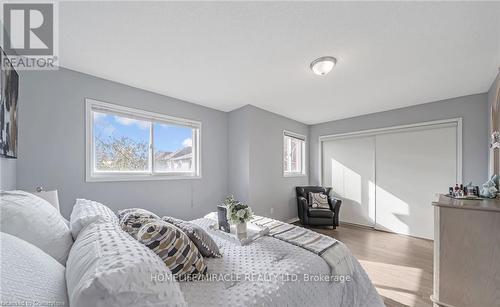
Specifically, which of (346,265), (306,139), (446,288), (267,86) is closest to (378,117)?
(306,139)

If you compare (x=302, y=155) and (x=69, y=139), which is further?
(x=302, y=155)

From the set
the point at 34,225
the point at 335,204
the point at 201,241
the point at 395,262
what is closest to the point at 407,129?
the point at 335,204

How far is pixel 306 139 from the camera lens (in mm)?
4910

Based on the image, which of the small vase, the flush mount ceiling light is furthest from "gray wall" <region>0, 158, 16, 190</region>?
the flush mount ceiling light

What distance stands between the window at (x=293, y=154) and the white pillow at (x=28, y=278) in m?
3.80

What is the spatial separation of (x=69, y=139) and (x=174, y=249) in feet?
6.99

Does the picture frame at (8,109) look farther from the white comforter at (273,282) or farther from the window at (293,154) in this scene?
the window at (293,154)

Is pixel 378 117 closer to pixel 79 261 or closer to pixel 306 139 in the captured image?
pixel 306 139

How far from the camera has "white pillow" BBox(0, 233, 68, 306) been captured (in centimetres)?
54

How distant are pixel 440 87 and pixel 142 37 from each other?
378 centimetres

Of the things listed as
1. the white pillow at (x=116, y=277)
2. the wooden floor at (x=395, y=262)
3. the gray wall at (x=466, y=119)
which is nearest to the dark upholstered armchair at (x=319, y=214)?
the wooden floor at (x=395, y=262)

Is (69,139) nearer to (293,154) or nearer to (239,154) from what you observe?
(239,154)

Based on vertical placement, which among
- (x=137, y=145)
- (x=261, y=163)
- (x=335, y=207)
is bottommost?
(x=335, y=207)

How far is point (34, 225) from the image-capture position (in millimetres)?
→ 941
